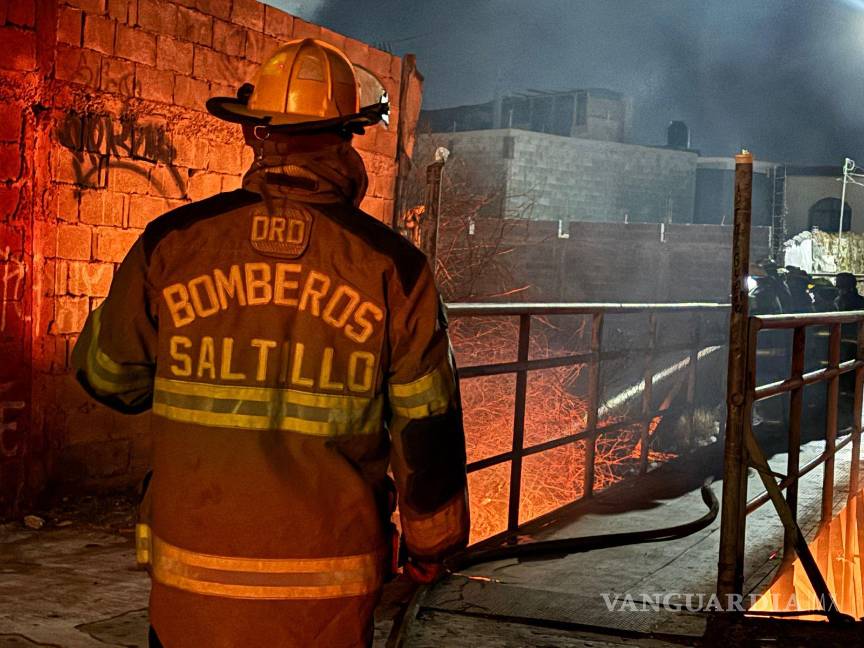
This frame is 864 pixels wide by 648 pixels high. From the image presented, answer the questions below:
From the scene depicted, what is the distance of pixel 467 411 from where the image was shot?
14633mm

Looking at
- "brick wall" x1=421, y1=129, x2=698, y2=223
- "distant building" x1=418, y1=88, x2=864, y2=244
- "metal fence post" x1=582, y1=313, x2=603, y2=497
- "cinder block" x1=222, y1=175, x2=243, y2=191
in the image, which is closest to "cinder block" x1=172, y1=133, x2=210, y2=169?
"cinder block" x1=222, y1=175, x2=243, y2=191

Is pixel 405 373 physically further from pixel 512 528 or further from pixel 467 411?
pixel 467 411

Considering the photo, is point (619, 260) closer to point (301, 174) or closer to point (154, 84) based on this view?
point (154, 84)

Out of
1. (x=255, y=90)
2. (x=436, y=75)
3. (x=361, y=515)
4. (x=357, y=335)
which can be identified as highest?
(x=436, y=75)

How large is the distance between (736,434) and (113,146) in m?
3.91

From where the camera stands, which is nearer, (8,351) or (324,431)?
(324,431)

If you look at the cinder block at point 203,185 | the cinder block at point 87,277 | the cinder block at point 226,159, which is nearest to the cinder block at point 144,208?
the cinder block at point 203,185

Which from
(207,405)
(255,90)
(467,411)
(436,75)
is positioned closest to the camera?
(207,405)

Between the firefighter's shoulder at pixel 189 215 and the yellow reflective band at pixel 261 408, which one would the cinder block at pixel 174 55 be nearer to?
the firefighter's shoulder at pixel 189 215

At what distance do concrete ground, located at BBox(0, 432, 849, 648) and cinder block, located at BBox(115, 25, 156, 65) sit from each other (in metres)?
2.65

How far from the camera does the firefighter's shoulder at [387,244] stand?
7.06 ft

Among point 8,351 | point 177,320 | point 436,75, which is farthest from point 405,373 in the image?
point 436,75

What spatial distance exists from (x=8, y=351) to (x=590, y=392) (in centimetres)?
340

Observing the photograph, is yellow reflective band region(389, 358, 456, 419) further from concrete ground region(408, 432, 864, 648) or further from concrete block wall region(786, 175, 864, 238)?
concrete block wall region(786, 175, 864, 238)
